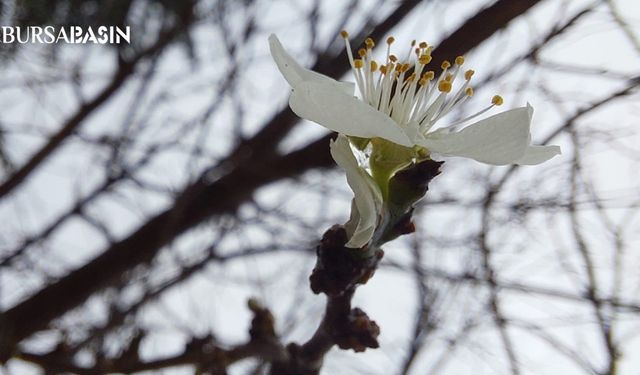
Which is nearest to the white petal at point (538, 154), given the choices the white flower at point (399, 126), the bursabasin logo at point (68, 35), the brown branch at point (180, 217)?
the white flower at point (399, 126)

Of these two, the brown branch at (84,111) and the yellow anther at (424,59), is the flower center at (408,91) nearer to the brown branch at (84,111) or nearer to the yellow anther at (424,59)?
the yellow anther at (424,59)

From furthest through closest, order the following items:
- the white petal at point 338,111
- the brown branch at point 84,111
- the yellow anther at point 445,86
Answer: the brown branch at point 84,111, the yellow anther at point 445,86, the white petal at point 338,111

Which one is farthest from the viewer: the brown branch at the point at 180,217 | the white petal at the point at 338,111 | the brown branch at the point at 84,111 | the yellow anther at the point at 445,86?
the brown branch at the point at 84,111

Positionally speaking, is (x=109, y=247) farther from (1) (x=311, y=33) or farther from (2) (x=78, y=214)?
(1) (x=311, y=33)

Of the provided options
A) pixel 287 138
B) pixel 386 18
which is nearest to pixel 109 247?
pixel 287 138

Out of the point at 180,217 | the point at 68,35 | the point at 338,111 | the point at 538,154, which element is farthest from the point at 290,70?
the point at 68,35

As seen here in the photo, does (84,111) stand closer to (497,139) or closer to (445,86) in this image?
(445,86)

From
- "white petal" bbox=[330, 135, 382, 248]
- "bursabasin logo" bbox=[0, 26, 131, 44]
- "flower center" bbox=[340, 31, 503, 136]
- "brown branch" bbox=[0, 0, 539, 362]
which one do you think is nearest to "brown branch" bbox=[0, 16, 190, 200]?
"bursabasin logo" bbox=[0, 26, 131, 44]
